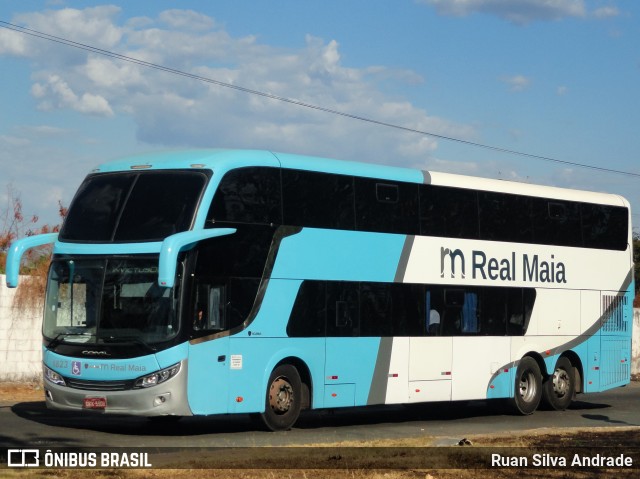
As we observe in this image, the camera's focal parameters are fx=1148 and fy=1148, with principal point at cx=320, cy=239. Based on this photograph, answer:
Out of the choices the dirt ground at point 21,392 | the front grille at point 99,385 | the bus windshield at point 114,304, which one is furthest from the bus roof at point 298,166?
the dirt ground at point 21,392

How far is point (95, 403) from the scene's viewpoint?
16.8 metres

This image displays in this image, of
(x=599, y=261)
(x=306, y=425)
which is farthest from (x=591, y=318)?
(x=306, y=425)

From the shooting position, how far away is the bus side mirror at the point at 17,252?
693 inches

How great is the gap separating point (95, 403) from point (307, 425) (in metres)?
4.52

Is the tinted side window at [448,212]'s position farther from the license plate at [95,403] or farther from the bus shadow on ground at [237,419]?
the license plate at [95,403]

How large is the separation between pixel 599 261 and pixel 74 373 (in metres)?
12.5

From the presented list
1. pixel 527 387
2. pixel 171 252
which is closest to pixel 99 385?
pixel 171 252

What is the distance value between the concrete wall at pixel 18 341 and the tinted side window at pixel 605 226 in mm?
12334

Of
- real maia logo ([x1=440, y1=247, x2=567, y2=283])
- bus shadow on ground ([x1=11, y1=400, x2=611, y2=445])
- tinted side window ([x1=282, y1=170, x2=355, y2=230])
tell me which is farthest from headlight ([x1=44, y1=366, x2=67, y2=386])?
real maia logo ([x1=440, y1=247, x2=567, y2=283])

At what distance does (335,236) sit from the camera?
19.1 metres

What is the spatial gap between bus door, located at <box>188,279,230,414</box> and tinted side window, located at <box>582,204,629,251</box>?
10167 mm

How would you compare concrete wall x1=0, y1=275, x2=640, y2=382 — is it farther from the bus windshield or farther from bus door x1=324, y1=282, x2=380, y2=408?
bus door x1=324, y1=282, x2=380, y2=408

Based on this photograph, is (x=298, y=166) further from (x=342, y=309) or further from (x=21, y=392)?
(x=21, y=392)

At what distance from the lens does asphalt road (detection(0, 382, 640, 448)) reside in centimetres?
1611
